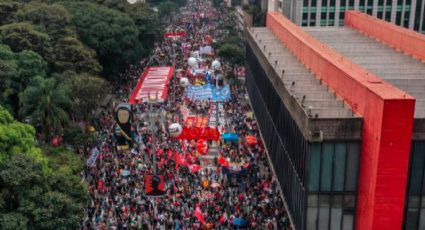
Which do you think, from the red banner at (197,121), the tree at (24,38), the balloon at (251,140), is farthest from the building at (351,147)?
the tree at (24,38)

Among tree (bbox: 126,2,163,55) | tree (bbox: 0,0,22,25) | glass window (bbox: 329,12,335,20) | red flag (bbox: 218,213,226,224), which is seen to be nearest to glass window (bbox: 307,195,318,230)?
red flag (bbox: 218,213,226,224)

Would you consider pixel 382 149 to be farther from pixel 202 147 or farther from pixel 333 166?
pixel 202 147

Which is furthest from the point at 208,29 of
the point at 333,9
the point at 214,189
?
the point at 214,189

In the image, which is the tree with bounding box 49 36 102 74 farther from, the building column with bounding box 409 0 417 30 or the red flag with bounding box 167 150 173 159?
the building column with bounding box 409 0 417 30

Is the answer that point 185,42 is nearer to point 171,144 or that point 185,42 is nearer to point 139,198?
point 171,144

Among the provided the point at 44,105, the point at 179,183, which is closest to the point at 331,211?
the point at 179,183

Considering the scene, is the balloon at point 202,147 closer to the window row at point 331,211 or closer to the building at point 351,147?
the building at point 351,147
